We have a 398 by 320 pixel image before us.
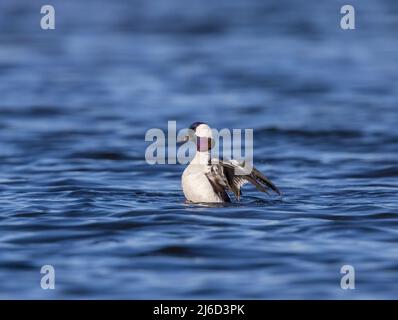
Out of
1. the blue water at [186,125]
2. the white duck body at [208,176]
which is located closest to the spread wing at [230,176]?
the white duck body at [208,176]

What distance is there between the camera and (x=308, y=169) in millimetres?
14398

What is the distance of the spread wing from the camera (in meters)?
11.1

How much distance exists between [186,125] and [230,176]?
650cm

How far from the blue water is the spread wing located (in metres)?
0.28

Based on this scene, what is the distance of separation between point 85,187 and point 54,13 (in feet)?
60.9

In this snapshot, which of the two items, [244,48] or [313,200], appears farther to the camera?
[244,48]

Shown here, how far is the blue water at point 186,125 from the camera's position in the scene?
9.20m

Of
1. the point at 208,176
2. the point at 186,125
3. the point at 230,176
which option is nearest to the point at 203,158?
the point at 208,176

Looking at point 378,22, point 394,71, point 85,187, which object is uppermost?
point 378,22

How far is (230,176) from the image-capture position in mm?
11289

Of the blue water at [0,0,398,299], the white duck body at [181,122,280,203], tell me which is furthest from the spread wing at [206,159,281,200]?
the blue water at [0,0,398,299]

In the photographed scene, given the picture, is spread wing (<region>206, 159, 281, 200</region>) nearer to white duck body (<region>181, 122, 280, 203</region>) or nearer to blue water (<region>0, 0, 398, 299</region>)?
white duck body (<region>181, 122, 280, 203</region>)

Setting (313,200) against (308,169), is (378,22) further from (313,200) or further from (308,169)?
(313,200)
